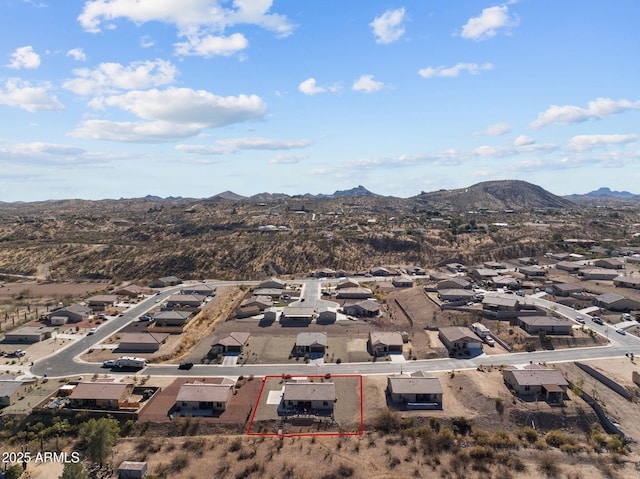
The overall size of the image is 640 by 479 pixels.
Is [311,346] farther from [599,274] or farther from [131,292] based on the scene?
[599,274]

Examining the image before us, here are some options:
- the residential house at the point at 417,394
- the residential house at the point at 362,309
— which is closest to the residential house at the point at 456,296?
the residential house at the point at 362,309

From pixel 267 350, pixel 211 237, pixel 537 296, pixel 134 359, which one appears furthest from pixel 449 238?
pixel 134 359

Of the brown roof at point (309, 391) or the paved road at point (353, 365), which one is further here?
the paved road at point (353, 365)

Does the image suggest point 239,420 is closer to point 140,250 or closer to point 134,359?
point 134,359

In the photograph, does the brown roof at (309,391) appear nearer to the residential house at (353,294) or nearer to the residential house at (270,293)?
the residential house at (353,294)

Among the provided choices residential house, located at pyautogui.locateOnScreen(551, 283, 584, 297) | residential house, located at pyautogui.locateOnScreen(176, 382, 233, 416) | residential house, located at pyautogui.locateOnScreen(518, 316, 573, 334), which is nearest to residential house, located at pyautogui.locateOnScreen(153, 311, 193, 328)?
residential house, located at pyautogui.locateOnScreen(176, 382, 233, 416)

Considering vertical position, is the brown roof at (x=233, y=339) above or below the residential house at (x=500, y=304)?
below

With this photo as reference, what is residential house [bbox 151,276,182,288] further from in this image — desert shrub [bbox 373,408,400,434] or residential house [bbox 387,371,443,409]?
desert shrub [bbox 373,408,400,434]

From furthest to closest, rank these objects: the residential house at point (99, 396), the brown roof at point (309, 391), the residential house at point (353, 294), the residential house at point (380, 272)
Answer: the residential house at point (380, 272), the residential house at point (353, 294), the residential house at point (99, 396), the brown roof at point (309, 391)
